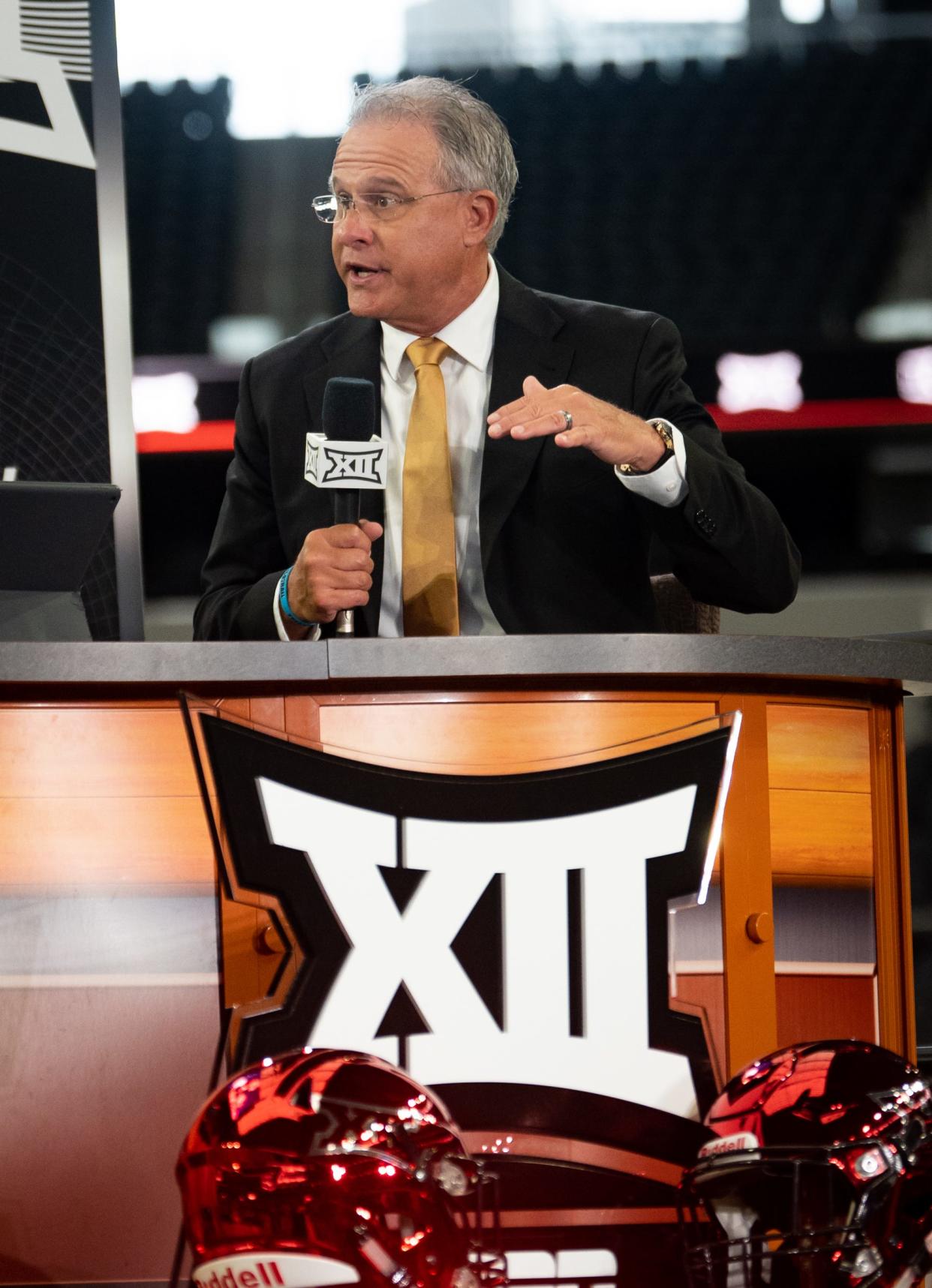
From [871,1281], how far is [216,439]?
436cm

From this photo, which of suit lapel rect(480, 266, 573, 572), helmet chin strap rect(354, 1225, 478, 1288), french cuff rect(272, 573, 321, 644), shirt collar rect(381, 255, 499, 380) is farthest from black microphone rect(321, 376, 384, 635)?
helmet chin strap rect(354, 1225, 478, 1288)

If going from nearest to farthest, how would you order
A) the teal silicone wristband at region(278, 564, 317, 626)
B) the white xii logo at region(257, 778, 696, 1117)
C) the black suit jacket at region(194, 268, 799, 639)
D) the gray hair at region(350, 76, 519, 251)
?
1. the white xii logo at region(257, 778, 696, 1117)
2. the teal silicone wristband at region(278, 564, 317, 626)
3. the black suit jacket at region(194, 268, 799, 639)
4. the gray hair at region(350, 76, 519, 251)

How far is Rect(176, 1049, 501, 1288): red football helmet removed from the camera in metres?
0.95

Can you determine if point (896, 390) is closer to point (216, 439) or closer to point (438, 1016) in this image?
point (216, 439)

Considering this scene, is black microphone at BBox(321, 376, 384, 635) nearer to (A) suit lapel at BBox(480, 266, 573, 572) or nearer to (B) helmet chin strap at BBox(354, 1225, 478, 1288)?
(A) suit lapel at BBox(480, 266, 573, 572)

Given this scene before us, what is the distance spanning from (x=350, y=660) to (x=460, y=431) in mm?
610

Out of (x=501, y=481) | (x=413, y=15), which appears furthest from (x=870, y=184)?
(x=501, y=481)

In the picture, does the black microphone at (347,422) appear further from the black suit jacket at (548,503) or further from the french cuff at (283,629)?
the black suit jacket at (548,503)

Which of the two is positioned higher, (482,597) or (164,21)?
(164,21)

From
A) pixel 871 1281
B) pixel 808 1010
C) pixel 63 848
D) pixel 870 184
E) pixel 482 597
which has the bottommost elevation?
pixel 871 1281

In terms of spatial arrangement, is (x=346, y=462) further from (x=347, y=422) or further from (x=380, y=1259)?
(x=380, y=1259)

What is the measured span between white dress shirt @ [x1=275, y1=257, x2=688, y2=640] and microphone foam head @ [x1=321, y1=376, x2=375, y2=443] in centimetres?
19

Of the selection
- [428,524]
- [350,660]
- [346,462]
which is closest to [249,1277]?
[350,660]

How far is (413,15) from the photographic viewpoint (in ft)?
19.9
